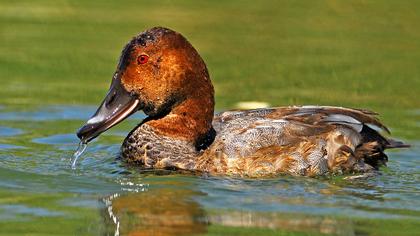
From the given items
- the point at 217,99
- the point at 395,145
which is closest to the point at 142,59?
the point at 395,145

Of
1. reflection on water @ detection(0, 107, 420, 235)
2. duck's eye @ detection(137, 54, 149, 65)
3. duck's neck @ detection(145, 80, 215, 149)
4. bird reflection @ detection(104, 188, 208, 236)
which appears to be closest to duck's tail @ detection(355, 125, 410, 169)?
reflection on water @ detection(0, 107, 420, 235)

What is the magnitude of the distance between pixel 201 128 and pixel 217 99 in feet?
9.43

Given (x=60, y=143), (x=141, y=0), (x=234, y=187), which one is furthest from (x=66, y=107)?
(x=141, y=0)

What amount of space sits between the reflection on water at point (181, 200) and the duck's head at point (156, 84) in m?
0.55

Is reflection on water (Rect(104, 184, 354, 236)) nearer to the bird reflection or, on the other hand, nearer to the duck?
the bird reflection

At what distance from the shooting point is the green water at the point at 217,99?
8320 millimetres

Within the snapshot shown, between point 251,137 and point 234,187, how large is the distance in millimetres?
752

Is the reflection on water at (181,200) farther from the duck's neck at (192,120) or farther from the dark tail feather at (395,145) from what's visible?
the duck's neck at (192,120)

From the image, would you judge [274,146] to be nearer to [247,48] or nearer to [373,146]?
[373,146]

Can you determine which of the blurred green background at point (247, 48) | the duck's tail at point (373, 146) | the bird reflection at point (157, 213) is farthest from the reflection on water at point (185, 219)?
the blurred green background at point (247, 48)

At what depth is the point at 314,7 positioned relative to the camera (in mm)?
17766

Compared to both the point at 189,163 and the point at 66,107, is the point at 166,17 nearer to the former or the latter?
the point at 66,107

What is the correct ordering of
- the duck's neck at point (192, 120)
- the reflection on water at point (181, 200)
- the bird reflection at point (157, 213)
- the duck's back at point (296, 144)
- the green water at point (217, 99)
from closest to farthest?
the bird reflection at point (157, 213)
the reflection on water at point (181, 200)
the green water at point (217, 99)
the duck's back at point (296, 144)
the duck's neck at point (192, 120)

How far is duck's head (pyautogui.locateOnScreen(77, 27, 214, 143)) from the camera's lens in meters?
9.89
